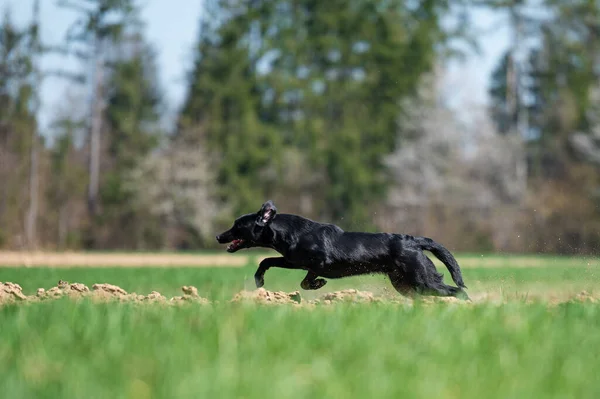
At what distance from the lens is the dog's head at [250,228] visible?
1062 centimetres

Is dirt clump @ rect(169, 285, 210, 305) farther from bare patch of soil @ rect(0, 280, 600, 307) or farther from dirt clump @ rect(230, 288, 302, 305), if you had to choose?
dirt clump @ rect(230, 288, 302, 305)

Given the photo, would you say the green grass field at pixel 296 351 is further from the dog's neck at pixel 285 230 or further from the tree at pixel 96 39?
the tree at pixel 96 39

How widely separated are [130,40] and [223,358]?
4682cm

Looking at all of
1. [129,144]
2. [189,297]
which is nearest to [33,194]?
[129,144]

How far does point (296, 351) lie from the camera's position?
540 cm

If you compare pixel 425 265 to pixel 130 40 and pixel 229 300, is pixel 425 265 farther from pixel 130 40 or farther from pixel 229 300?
pixel 130 40

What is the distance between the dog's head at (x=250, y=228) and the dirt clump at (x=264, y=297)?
94cm

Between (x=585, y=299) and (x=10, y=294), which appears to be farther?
(x=585, y=299)

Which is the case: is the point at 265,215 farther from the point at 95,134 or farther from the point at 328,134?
the point at 328,134

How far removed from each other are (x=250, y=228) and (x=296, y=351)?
575 cm

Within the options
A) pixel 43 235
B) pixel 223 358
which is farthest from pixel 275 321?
pixel 43 235

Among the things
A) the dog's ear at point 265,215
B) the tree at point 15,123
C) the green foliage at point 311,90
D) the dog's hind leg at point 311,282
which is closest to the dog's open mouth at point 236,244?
the dog's ear at point 265,215

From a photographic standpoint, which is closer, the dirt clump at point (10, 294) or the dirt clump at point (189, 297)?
the dirt clump at point (189, 297)

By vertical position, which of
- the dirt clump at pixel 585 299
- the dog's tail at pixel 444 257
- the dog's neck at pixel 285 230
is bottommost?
the dirt clump at pixel 585 299
